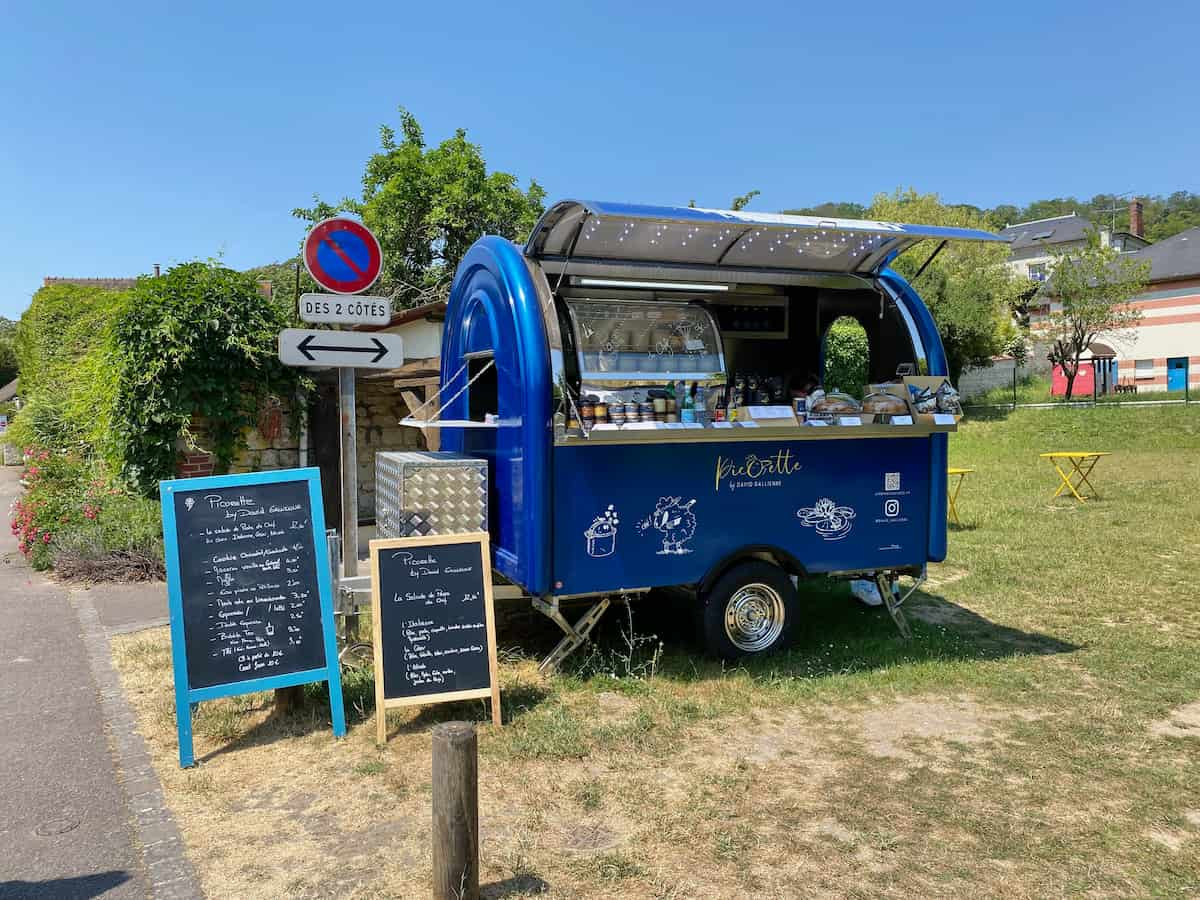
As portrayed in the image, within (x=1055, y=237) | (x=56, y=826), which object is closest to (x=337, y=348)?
(x=56, y=826)

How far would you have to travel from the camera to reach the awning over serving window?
210 inches

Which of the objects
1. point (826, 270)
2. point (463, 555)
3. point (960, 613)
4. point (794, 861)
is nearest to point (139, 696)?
point (463, 555)

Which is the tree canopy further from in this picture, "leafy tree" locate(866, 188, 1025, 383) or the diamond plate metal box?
the diamond plate metal box

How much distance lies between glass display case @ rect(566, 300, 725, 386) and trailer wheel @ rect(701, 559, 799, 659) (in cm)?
140

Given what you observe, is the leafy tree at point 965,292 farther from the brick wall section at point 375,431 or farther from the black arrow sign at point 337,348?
the black arrow sign at point 337,348

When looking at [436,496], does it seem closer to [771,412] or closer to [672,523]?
[672,523]

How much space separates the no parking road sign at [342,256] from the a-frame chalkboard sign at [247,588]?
151cm

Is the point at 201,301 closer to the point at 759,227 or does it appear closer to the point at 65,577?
the point at 65,577

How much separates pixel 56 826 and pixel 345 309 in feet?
10.6

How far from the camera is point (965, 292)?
2992 centimetres

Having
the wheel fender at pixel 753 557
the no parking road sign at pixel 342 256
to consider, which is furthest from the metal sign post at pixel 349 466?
the wheel fender at pixel 753 557

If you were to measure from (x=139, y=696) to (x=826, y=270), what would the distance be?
549 cm

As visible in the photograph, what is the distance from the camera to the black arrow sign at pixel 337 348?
5449 millimetres

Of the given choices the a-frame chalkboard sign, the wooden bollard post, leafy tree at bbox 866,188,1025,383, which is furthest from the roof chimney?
the wooden bollard post
